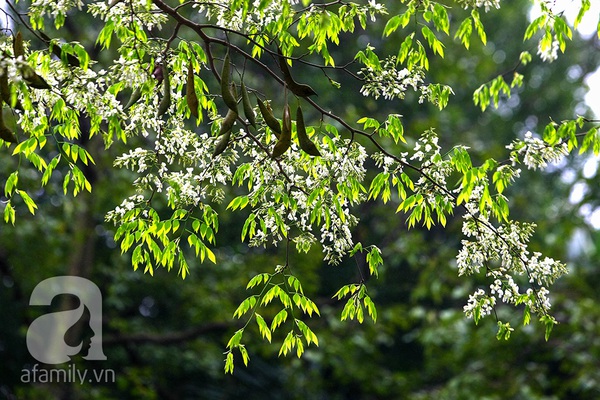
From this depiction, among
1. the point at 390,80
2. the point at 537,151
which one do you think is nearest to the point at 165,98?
the point at 390,80

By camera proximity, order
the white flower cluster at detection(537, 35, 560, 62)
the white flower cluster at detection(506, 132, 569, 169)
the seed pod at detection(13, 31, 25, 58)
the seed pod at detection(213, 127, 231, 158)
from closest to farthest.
A: the seed pod at detection(13, 31, 25, 58), the seed pod at detection(213, 127, 231, 158), the white flower cluster at detection(506, 132, 569, 169), the white flower cluster at detection(537, 35, 560, 62)

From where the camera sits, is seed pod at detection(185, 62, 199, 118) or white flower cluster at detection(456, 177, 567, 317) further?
white flower cluster at detection(456, 177, 567, 317)

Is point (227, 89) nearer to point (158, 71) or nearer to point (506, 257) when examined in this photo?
point (158, 71)

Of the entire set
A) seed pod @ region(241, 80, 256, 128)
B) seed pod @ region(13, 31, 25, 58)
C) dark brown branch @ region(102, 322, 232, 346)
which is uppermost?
dark brown branch @ region(102, 322, 232, 346)

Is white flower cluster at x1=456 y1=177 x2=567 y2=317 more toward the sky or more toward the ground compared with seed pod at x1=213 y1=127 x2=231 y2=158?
more toward the ground

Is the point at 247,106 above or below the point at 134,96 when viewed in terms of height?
below

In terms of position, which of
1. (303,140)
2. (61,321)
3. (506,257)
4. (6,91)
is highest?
(61,321)

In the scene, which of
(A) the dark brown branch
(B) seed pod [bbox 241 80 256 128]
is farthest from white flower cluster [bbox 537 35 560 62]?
(A) the dark brown branch

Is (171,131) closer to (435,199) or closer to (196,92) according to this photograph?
(196,92)

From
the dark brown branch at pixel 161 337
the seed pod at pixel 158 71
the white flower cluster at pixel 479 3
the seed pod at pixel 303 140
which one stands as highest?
the dark brown branch at pixel 161 337

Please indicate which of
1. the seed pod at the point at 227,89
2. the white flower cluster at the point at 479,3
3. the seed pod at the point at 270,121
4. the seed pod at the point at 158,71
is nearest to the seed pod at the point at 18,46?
the seed pod at the point at 158,71

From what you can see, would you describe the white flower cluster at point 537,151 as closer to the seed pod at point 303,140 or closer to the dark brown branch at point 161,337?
the seed pod at point 303,140

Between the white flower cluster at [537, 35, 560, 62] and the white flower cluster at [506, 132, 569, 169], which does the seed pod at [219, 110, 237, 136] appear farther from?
the white flower cluster at [537, 35, 560, 62]

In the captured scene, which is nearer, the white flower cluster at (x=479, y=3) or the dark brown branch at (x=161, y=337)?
the white flower cluster at (x=479, y=3)
